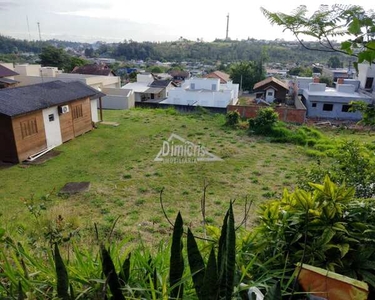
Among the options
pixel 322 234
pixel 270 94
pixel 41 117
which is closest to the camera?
pixel 322 234

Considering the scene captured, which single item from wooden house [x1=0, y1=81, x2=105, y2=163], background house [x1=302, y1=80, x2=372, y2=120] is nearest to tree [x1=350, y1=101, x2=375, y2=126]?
wooden house [x1=0, y1=81, x2=105, y2=163]

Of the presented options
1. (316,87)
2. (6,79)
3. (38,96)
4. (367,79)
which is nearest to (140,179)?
(38,96)

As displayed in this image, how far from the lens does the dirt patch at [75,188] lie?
21.3 feet

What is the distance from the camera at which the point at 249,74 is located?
3028cm

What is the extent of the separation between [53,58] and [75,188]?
32.3m

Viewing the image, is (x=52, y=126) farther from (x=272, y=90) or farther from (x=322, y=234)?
(x=272, y=90)

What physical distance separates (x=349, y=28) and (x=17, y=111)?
28.1ft

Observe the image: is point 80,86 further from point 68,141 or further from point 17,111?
point 17,111

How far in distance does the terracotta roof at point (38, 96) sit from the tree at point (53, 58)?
82.7ft

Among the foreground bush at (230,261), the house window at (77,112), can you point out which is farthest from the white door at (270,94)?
the foreground bush at (230,261)

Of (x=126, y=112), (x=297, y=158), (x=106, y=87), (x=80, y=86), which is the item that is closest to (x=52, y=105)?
(x=80, y=86)

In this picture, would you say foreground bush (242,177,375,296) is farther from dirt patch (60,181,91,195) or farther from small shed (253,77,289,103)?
small shed (253,77,289,103)

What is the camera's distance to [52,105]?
30.1 feet

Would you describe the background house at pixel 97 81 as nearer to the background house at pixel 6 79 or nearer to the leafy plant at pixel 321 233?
the background house at pixel 6 79
